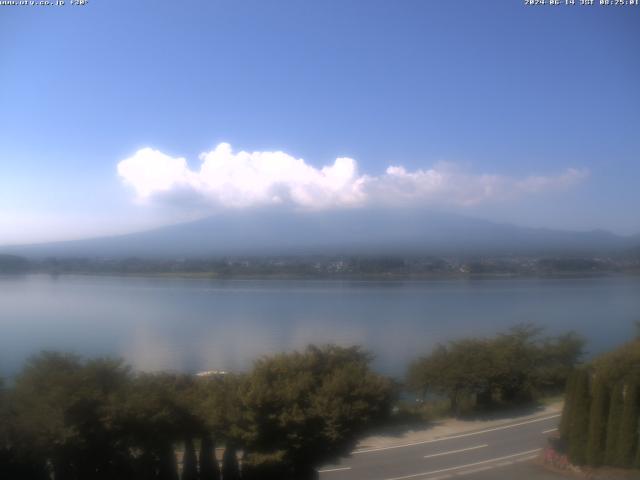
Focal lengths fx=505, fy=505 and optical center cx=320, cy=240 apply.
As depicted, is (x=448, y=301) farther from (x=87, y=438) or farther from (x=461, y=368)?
(x=87, y=438)

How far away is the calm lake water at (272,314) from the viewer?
9695mm

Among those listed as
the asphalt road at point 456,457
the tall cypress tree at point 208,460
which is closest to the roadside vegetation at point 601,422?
the asphalt road at point 456,457

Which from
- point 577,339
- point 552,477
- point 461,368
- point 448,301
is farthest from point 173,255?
point 552,477

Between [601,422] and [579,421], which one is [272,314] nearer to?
[579,421]

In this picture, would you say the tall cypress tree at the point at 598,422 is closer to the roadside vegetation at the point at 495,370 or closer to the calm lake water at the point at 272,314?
the roadside vegetation at the point at 495,370

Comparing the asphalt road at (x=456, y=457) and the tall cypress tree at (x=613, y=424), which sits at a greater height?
the tall cypress tree at (x=613, y=424)

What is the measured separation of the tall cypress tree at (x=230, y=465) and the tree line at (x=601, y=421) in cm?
389

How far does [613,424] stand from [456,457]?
191 centimetres

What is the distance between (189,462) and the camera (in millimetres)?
5770

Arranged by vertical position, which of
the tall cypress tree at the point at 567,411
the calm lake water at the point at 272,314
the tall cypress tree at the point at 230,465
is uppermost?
the calm lake water at the point at 272,314

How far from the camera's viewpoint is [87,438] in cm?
534

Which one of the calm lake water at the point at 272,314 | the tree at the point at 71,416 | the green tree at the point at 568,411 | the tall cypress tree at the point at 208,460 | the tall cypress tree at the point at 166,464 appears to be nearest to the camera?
the tree at the point at 71,416

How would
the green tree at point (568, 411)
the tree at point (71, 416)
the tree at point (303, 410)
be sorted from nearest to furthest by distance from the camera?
the tree at point (71, 416) → the tree at point (303, 410) → the green tree at point (568, 411)

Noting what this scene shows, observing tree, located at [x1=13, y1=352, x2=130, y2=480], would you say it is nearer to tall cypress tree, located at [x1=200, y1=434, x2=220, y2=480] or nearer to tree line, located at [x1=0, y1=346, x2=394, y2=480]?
tree line, located at [x1=0, y1=346, x2=394, y2=480]
